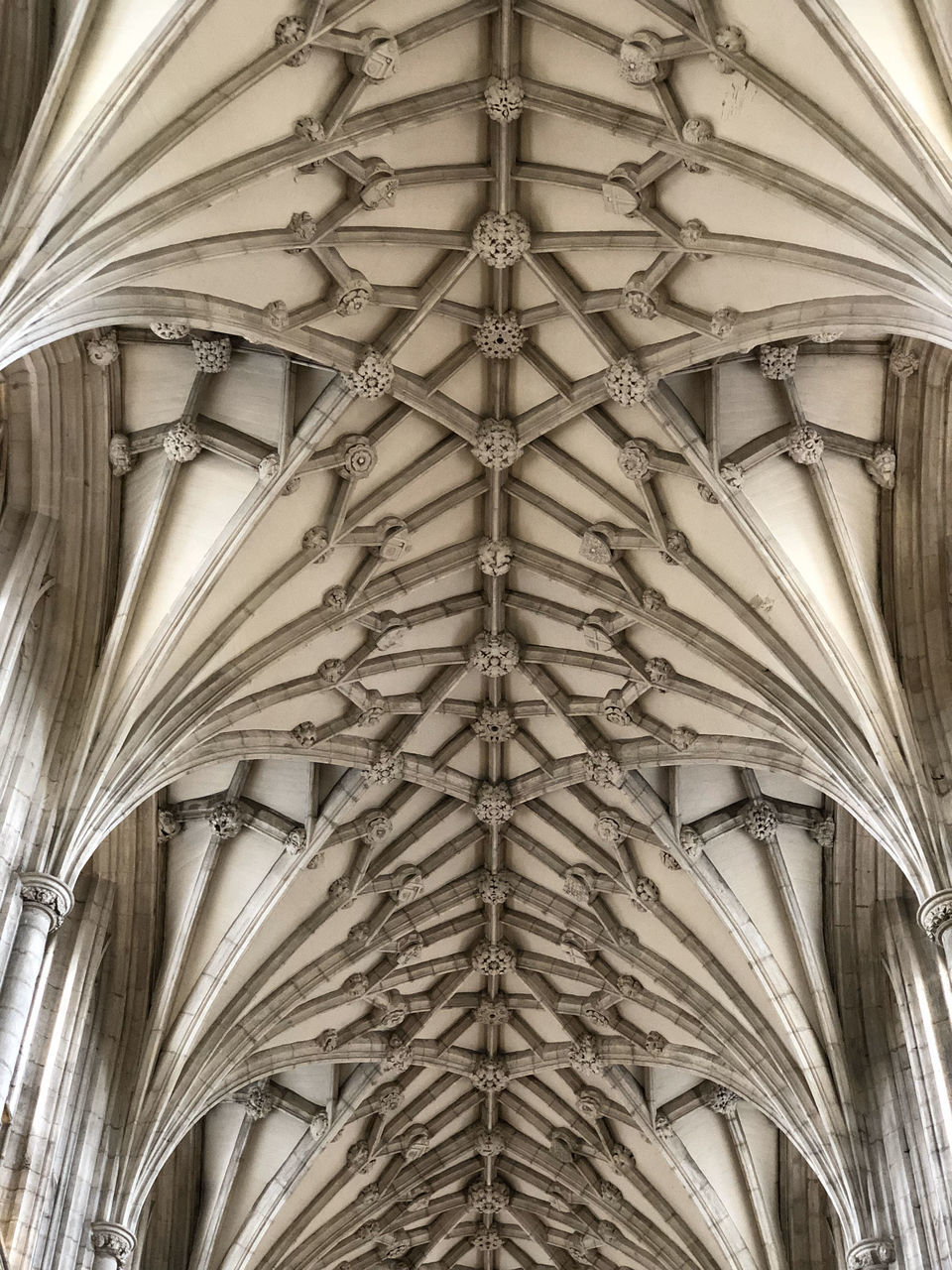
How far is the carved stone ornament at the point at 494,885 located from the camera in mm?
25359

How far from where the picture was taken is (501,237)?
18969mm

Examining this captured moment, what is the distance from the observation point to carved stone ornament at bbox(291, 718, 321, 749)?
22.2 meters

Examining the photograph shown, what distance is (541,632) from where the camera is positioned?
2281 cm

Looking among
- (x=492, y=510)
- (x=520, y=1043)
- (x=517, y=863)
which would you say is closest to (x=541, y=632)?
(x=492, y=510)

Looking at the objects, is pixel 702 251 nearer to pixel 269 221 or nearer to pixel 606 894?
pixel 269 221

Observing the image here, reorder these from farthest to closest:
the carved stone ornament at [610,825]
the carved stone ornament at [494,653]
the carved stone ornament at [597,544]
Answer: the carved stone ornament at [610,825]
the carved stone ornament at [494,653]
the carved stone ornament at [597,544]

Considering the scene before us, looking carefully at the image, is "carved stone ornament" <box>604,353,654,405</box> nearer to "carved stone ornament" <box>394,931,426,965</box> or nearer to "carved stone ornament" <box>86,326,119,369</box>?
"carved stone ornament" <box>86,326,119,369</box>

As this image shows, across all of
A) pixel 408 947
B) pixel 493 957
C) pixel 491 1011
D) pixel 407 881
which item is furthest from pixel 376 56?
pixel 491 1011

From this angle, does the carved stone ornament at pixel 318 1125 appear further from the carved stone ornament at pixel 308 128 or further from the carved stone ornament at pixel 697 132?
the carved stone ornament at pixel 697 132

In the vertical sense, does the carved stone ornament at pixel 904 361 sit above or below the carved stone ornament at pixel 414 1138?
above

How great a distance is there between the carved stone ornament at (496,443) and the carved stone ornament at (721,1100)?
35.5 feet

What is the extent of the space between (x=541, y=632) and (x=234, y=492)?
16.3 ft

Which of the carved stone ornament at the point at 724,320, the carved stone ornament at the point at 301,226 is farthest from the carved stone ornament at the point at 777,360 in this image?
the carved stone ornament at the point at 301,226

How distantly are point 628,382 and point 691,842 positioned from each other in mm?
6635
